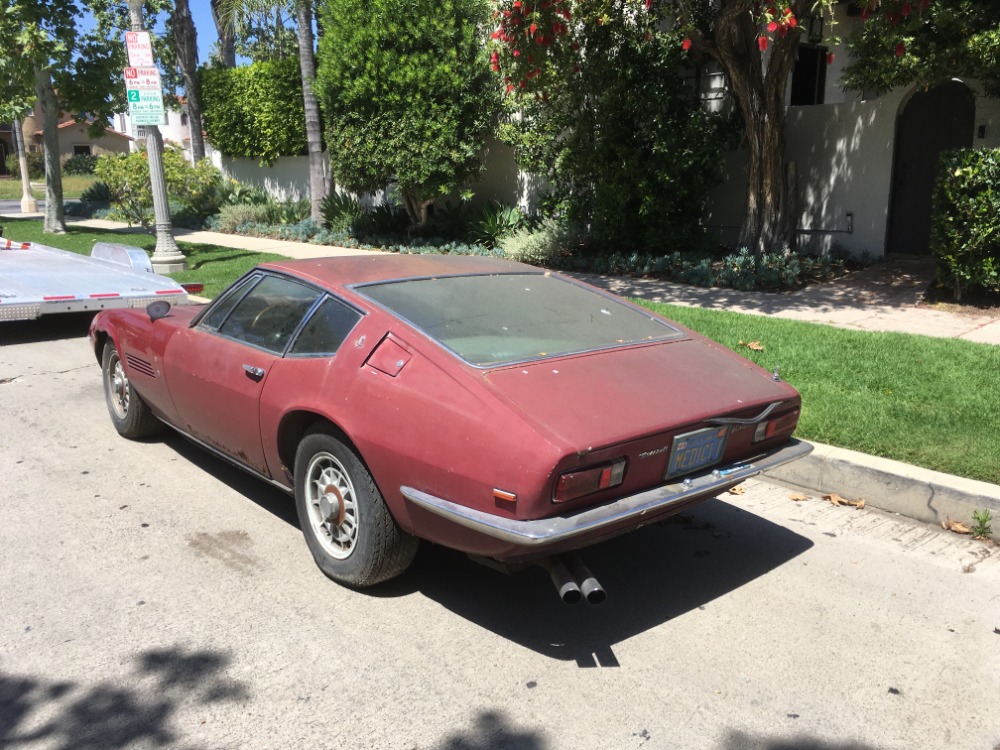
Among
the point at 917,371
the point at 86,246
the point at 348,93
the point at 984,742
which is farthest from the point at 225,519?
the point at 86,246

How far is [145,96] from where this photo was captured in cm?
1300

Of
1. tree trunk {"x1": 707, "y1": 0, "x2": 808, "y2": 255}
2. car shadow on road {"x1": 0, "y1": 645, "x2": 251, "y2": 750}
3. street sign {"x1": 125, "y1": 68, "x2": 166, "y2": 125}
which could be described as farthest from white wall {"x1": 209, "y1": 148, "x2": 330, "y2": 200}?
car shadow on road {"x1": 0, "y1": 645, "x2": 251, "y2": 750}

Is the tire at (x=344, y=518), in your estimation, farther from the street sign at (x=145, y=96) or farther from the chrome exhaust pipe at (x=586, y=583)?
the street sign at (x=145, y=96)

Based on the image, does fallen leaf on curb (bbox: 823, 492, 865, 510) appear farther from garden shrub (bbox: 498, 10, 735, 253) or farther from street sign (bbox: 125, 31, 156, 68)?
street sign (bbox: 125, 31, 156, 68)

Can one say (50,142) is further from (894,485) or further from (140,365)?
(894,485)

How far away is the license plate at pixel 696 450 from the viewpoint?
3605 mm

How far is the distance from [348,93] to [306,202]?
6.15 meters

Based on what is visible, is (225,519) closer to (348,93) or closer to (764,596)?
(764,596)

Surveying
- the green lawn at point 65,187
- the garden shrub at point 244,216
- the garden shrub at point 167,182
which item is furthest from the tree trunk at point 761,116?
the green lawn at point 65,187

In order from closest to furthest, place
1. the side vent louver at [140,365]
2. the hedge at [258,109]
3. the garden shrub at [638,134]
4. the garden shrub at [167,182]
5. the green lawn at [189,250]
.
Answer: the side vent louver at [140,365], the garden shrub at [638,134], the green lawn at [189,250], the garden shrub at [167,182], the hedge at [258,109]

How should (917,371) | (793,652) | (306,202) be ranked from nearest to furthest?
1. (793,652)
2. (917,371)
3. (306,202)

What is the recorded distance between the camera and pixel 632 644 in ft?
11.9

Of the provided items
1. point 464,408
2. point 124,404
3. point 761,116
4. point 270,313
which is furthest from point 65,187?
point 464,408

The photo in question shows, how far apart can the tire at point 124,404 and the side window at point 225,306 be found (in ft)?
3.59
